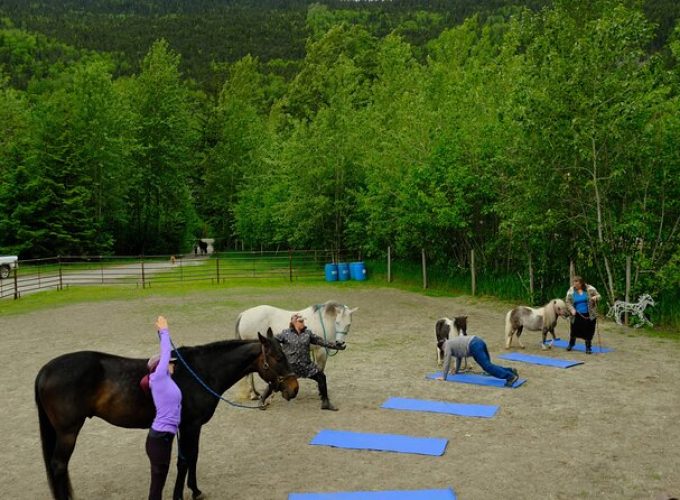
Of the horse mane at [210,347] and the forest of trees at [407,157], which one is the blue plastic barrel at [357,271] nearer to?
the forest of trees at [407,157]

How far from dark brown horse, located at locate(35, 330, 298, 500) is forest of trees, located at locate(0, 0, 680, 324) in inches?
497

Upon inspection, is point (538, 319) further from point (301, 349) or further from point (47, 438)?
point (47, 438)

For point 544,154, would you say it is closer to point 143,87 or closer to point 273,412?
point 273,412

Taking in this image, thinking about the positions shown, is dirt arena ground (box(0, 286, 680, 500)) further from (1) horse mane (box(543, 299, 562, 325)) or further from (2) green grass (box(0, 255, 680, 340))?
(2) green grass (box(0, 255, 680, 340))

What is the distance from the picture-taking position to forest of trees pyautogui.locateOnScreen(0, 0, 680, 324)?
1571 centimetres

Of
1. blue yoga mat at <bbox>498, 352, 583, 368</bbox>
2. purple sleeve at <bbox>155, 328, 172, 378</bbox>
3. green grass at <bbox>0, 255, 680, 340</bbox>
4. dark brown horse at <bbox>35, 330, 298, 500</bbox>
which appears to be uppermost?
purple sleeve at <bbox>155, 328, 172, 378</bbox>

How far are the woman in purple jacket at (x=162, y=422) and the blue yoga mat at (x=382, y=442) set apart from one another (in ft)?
9.39

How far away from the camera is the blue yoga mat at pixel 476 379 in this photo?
1038 centimetres

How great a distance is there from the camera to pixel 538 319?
13.0 meters

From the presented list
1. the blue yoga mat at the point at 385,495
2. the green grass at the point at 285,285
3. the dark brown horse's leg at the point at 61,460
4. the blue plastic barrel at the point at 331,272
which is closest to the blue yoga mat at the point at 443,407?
the blue yoga mat at the point at 385,495

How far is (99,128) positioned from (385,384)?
4072 cm

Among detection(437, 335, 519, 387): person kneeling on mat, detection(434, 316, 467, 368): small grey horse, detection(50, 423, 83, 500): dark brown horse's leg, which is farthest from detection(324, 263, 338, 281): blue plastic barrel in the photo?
detection(50, 423, 83, 500): dark brown horse's leg

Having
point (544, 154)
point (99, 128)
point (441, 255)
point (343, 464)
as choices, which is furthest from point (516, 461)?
point (99, 128)

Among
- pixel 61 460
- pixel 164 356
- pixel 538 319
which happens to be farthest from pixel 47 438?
pixel 538 319
